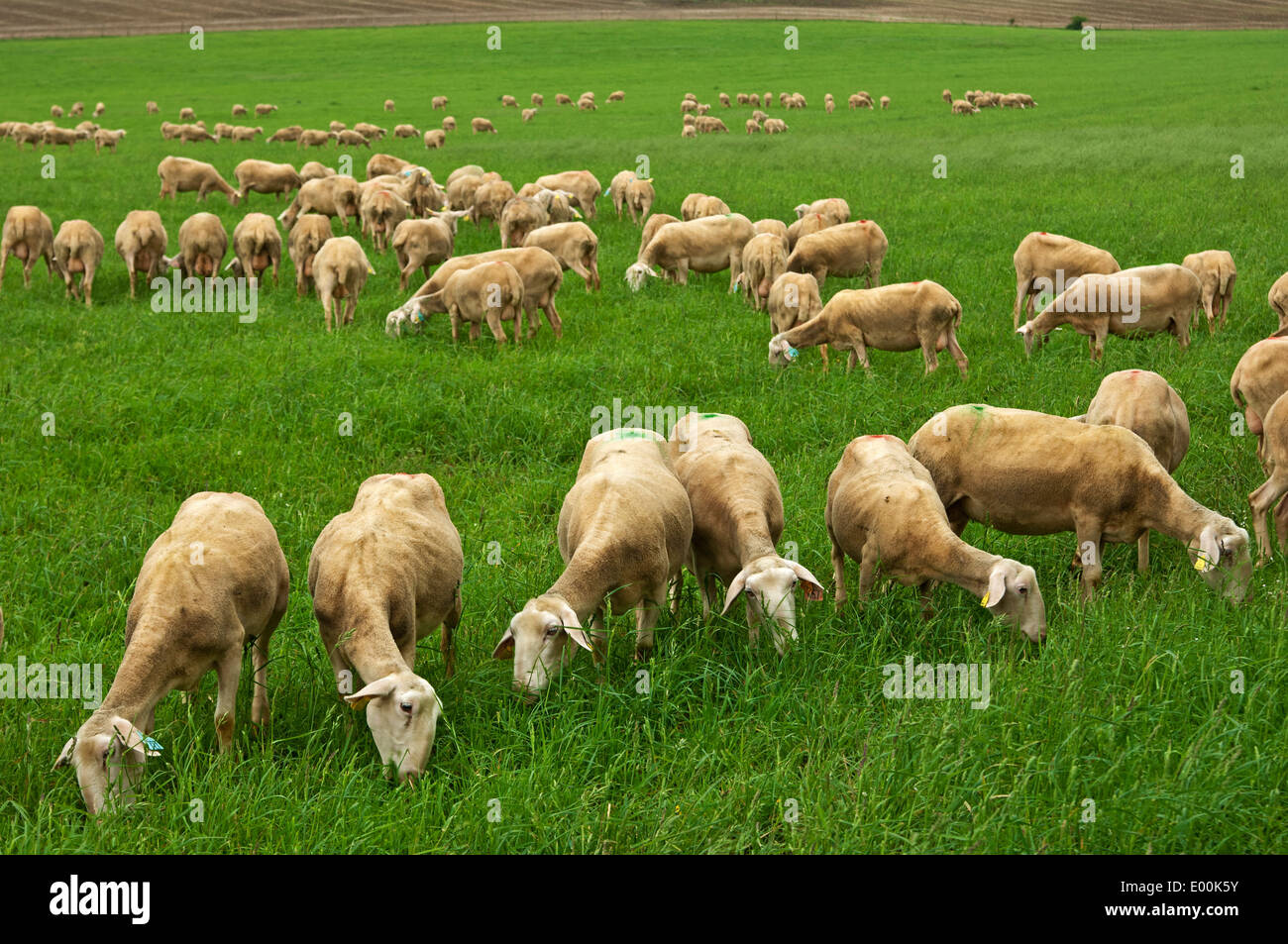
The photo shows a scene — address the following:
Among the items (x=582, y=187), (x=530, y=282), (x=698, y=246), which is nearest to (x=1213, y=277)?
(x=698, y=246)

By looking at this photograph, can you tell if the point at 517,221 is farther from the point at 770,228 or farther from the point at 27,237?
the point at 27,237

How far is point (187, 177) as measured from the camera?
2622 cm

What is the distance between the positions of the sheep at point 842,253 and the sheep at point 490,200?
7.22 metres

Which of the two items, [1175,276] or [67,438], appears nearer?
[67,438]

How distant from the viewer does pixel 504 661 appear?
249 inches

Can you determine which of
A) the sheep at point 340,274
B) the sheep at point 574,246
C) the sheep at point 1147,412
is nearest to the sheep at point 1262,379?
the sheep at point 1147,412

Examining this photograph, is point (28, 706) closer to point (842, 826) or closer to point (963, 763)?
point (842, 826)

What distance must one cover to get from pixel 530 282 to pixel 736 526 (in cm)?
800

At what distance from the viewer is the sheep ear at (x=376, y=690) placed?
5059mm

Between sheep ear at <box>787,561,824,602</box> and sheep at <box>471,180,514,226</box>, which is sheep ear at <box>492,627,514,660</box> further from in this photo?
sheep at <box>471,180,514,226</box>

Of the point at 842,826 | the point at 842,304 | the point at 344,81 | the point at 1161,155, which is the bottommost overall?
the point at 842,826

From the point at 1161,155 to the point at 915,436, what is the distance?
2425 centimetres

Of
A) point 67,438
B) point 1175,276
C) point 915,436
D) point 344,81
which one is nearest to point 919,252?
point 1175,276

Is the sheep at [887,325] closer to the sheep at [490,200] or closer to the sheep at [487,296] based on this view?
the sheep at [487,296]
